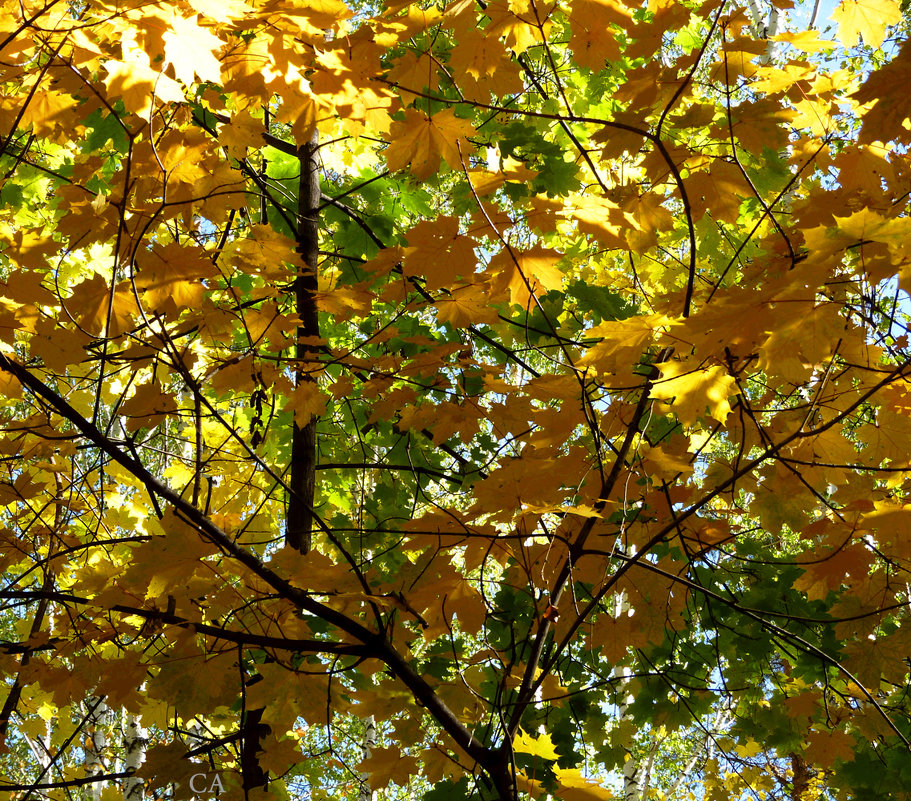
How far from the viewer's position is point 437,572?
1.77 metres

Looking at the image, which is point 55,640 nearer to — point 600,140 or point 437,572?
point 437,572

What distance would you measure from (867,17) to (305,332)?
6.66ft

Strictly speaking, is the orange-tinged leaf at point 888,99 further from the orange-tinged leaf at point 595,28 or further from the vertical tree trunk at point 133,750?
the vertical tree trunk at point 133,750

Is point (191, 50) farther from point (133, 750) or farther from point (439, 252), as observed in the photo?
point (133, 750)

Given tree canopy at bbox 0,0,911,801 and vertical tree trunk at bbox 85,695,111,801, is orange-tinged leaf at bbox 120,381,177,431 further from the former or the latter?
vertical tree trunk at bbox 85,695,111,801

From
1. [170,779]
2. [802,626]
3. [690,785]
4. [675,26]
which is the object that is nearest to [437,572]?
[170,779]

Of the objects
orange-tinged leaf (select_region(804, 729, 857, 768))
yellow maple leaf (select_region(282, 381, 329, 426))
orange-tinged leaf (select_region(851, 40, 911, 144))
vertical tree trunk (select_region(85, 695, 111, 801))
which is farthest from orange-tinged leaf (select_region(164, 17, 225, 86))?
orange-tinged leaf (select_region(804, 729, 857, 768))

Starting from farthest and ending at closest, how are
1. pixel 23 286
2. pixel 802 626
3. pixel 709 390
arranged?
pixel 802 626 → pixel 23 286 → pixel 709 390

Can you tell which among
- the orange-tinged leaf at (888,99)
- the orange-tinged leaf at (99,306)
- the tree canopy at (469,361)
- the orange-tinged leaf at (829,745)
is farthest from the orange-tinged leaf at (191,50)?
the orange-tinged leaf at (829,745)

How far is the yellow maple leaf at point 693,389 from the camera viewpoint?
140cm

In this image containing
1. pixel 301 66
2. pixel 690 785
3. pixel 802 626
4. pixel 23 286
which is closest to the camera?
pixel 301 66

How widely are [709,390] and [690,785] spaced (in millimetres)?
12417

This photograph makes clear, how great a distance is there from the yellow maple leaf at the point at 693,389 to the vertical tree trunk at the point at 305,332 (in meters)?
1.32

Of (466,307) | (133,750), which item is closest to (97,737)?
(133,750)
